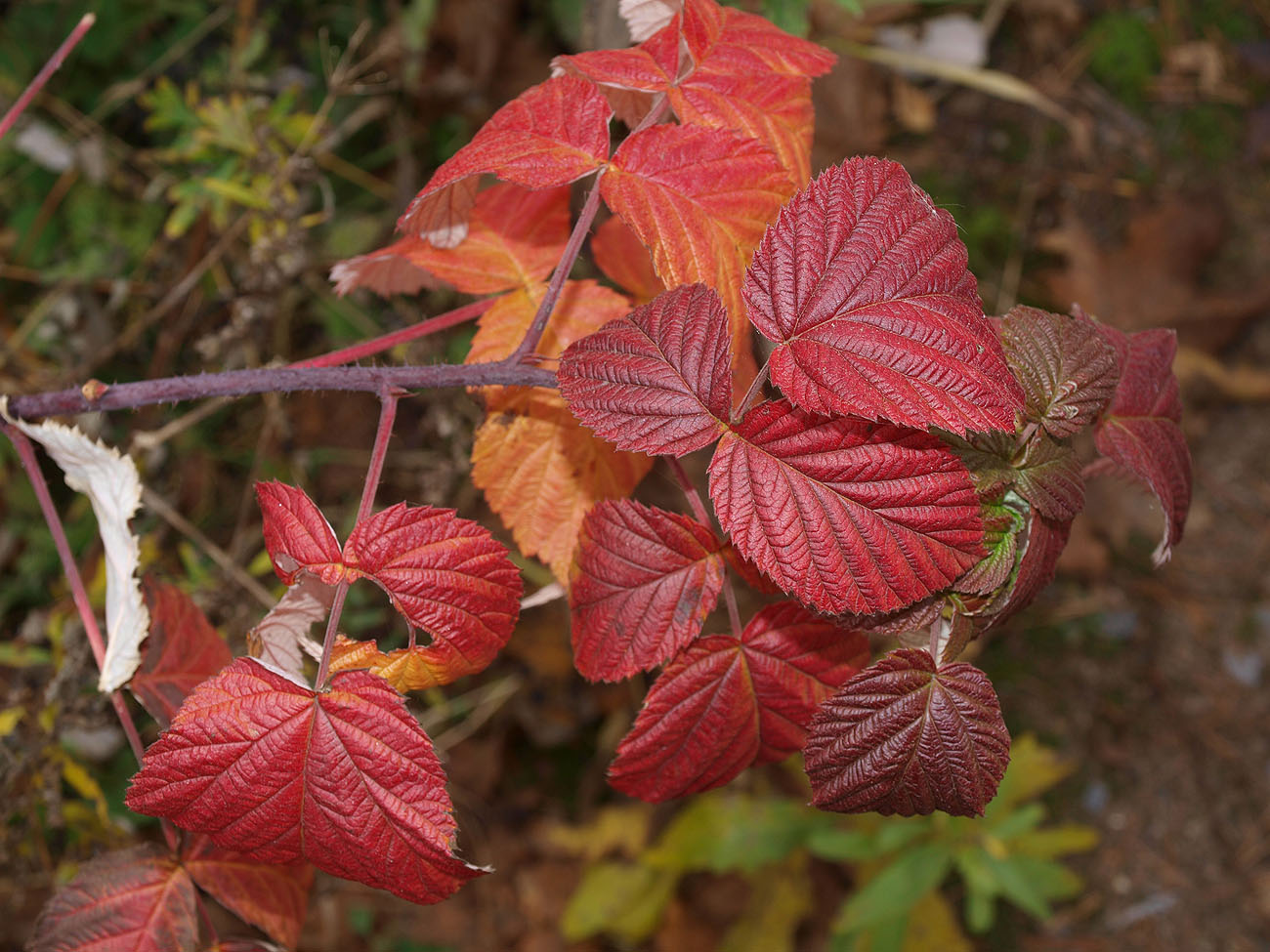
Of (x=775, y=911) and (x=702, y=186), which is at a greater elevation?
(x=702, y=186)

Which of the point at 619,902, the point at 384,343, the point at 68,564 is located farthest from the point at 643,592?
the point at 619,902

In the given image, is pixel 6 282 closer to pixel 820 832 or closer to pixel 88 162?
pixel 88 162

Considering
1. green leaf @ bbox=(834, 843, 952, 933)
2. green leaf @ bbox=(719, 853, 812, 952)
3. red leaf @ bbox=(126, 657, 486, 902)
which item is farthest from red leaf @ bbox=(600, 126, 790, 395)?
green leaf @ bbox=(719, 853, 812, 952)

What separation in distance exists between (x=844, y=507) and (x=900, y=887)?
4.89 feet

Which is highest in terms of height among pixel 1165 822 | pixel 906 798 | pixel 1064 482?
pixel 1064 482

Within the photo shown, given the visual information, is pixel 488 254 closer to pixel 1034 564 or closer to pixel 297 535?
pixel 297 535

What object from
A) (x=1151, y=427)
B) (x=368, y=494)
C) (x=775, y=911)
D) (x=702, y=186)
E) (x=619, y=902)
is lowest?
(x=775, y=911)

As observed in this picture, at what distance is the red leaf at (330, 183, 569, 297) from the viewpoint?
116 centimetres

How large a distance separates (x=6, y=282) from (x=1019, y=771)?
269 centimetres

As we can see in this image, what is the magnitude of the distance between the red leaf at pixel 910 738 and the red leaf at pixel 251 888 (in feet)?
2.26

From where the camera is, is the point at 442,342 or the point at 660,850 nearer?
the point at 442,342

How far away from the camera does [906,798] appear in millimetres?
888

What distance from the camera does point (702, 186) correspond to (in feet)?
3.19

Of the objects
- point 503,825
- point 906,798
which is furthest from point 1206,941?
point 906,798
